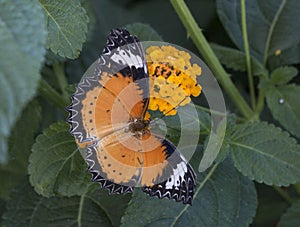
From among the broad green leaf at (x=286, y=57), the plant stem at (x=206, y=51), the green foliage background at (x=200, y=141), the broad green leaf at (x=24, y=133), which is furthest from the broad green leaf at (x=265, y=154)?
the broad green leaf at (x=24, y=133)

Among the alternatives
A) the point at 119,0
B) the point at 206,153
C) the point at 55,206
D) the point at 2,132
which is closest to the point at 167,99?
the point at 206,153

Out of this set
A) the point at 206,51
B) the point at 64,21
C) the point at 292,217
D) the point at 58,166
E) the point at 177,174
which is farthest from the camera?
the point at 292,217

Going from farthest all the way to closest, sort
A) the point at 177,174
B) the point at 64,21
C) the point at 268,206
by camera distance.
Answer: the point at 268,206 < the point at 64,21 < the point at 177,174

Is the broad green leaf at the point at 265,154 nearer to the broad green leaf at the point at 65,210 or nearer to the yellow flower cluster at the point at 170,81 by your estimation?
the yellow flower cluster at the point at 170,81

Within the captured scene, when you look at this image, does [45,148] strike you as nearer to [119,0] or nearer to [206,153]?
[206,153]

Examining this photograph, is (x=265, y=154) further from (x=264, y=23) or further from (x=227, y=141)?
(x=264, y=23)

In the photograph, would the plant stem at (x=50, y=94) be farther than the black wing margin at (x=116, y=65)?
Yes

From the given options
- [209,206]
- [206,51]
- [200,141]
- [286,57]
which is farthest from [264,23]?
[209,206]
